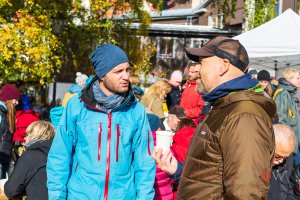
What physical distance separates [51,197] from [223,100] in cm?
169

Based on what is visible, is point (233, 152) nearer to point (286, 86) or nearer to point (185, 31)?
point (286, 86)

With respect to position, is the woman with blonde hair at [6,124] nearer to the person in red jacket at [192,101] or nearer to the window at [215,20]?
the person in red jacket at [192,101]

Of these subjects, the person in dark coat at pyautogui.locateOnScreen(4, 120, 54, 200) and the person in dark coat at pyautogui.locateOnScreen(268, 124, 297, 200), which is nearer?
the person in dark coat at pyautogui.locateOnScreen(268, 124, 297, 200)

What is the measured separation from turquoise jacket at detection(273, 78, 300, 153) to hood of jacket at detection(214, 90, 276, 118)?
20.2ft

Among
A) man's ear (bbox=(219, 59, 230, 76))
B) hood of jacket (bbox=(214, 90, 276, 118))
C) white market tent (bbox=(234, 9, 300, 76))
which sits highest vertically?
white market tent (bbox=(234, 9, 300, 76))

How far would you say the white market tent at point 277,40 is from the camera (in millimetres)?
10250

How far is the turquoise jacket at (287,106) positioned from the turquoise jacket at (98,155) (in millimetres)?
5218

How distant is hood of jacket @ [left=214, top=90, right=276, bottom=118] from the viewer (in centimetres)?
268

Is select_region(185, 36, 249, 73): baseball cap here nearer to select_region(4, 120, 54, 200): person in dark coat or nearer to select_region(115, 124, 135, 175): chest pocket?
select_region(115, 124, 135, 175): chest pocket

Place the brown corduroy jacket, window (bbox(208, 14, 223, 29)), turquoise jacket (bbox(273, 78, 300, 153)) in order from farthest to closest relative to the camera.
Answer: window (bbox(208, 14, 223, 29))
turquoise jacket (bbox(273, 78, 300, 153))
the brown corduroy jacket

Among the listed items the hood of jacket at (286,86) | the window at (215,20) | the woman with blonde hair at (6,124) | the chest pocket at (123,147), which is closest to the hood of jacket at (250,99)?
the chest pocket at (123,147)

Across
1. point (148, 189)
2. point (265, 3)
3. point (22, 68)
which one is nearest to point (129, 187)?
point (148, 189)

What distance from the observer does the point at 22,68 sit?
48.2ft

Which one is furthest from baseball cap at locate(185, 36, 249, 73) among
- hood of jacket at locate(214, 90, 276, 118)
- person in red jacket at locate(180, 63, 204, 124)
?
person in red jacket at locate(180, 63, 204, 124)
